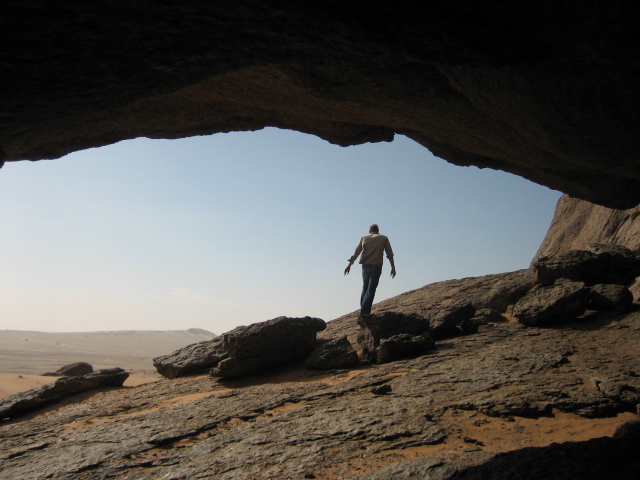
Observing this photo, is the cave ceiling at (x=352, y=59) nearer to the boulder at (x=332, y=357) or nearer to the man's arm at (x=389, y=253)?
the man's arm at (x=389, y=253)

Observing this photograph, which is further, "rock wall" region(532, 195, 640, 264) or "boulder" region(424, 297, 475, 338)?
"rock wall" region(532, 195, 640, 264)

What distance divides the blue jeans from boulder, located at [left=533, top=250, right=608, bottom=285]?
11.8 feet

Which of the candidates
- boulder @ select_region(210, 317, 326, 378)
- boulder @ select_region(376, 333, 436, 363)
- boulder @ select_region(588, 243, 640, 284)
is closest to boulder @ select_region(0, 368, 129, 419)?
boulder @ select_region(210, 317, 326, 378)

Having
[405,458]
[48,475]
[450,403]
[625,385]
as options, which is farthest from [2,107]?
[625,385]

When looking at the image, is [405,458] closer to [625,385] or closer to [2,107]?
[625,385]

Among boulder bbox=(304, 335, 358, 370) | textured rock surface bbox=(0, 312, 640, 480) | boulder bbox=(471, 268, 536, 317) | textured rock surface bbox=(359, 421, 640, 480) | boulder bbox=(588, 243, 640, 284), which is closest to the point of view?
textured rock surface bbox=(359, 421, 640, 480)

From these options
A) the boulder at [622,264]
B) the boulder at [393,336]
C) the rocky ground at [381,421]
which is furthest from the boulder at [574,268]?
the boulder at [393,336]

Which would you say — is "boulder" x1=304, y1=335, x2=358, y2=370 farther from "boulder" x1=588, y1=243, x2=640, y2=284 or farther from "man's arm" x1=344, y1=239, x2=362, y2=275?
"boulder" x1=588, y1=243, x2=640, y2=284

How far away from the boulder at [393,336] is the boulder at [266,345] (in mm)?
1129

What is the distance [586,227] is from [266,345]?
39.2ft

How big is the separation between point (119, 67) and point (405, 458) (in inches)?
178

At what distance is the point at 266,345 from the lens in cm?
843

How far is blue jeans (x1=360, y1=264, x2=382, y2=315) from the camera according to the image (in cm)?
988

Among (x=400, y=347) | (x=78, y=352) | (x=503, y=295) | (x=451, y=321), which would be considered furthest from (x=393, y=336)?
(x=78, y=352)
